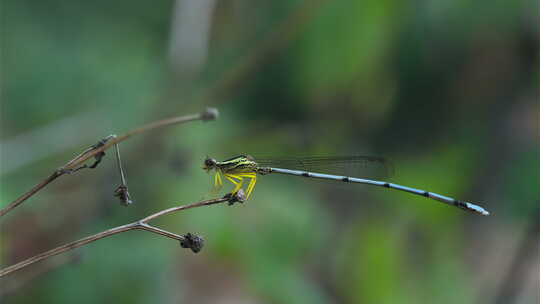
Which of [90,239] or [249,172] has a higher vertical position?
[90,239]

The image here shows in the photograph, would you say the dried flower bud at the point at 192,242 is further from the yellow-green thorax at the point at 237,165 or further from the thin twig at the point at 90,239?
the yellow-green thorax at the point at 237,165

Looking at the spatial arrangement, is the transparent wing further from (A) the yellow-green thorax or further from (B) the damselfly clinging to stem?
(A) the yellow-green thorax

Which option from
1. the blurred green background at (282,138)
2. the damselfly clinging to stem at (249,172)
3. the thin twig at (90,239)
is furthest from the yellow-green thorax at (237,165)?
the thin twig at (90,239)

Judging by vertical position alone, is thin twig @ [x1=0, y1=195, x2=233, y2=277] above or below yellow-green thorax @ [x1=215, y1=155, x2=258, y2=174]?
above

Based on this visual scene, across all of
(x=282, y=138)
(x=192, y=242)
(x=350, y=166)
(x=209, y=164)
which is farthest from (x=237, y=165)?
(x=282, y=138)

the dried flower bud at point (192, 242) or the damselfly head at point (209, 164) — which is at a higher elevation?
the dried flower bud at point (192, 242)

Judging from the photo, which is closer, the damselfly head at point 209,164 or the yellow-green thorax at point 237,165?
→ the damselfly head at point 209,164

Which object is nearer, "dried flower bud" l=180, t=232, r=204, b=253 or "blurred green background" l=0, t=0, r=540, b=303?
"dried flower bud" l=180, t=232, r=204, b=253

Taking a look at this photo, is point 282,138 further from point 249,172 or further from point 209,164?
point 209,164

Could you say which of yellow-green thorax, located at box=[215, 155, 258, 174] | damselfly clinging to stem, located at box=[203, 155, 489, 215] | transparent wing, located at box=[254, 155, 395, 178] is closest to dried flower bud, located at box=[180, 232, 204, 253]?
damselfly clinging to stem, located at box=[203, 155, 489, 215]
